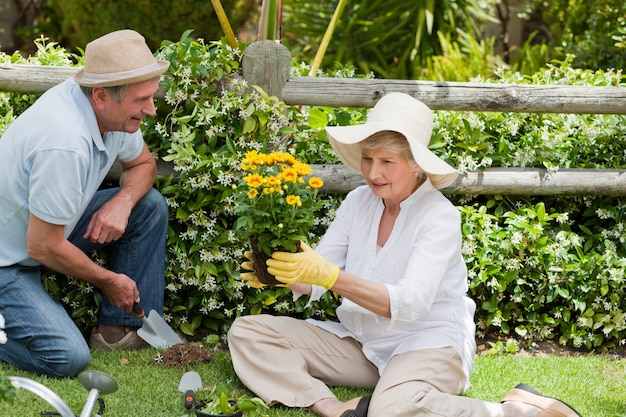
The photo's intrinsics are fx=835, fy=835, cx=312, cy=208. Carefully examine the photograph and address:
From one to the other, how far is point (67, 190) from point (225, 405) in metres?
0.96

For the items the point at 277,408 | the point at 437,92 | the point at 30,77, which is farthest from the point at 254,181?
the point at 30,77

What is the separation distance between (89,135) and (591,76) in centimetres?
255

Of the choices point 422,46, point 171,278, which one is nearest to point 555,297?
point 171,278

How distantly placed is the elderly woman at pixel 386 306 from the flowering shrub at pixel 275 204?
68mm

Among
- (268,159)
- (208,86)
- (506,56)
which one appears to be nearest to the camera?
(268,159)

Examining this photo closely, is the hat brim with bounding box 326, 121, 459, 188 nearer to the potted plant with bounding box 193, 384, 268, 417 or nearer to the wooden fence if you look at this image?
the wooden fence

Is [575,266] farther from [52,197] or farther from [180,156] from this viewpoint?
[52,197]

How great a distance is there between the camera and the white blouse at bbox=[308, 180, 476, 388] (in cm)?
289

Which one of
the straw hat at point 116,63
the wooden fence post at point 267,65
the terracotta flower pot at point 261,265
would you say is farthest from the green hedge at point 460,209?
the terracotta flower pot at point 261,265

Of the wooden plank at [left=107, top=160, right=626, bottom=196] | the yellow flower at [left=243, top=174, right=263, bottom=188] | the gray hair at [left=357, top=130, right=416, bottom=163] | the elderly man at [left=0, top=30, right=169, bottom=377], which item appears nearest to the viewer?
the yellow flower at [left=243, top=174, right=263, bottom=188]

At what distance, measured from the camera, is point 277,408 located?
3070 millimetres

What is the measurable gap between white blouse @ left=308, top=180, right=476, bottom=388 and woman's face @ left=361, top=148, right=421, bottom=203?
0.11 metres

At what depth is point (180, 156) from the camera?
3615 mm

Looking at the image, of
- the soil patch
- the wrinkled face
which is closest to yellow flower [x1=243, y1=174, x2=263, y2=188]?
the wrinkled face
